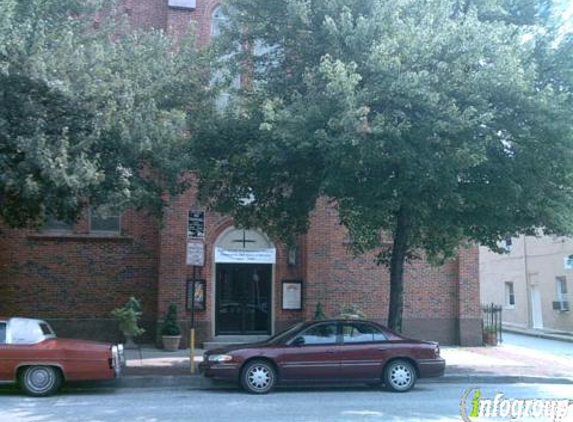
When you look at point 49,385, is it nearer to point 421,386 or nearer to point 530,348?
point 421,386

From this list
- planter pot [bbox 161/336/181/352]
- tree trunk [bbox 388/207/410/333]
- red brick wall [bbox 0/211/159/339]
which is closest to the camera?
tree trunk [bbox 388/207/410/333]

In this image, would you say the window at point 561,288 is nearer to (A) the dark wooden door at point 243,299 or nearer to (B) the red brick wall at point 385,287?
(B) the red brick wall at point 385,287

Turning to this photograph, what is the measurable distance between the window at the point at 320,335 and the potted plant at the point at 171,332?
263 inches

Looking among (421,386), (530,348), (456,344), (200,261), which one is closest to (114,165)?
(200,261)

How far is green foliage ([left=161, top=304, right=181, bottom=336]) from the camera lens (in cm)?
1811

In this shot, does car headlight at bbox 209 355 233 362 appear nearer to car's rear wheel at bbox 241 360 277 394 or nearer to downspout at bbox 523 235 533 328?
car's rear wheel at bbox 241 360 277 394

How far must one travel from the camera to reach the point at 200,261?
13.9 meters

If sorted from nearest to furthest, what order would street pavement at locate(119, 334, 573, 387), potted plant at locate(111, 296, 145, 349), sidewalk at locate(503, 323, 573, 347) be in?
1. street pavement at locate(119, 334, 573, 387)
2. potted plant at locate(111, 296, 145, 349)
3. sidewalk at locate(503, 323, 573, 347)

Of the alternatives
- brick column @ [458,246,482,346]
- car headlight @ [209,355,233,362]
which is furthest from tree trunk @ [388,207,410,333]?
brick column @ [458,246,482,346]

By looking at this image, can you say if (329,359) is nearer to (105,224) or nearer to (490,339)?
(105,224)

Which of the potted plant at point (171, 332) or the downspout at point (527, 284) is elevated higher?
the downspout at point (527, 284)

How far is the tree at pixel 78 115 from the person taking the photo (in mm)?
11719

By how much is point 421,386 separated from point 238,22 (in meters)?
8.91

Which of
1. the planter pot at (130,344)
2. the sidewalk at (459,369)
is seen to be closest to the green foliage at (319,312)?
the sidewalk at (459,369)
